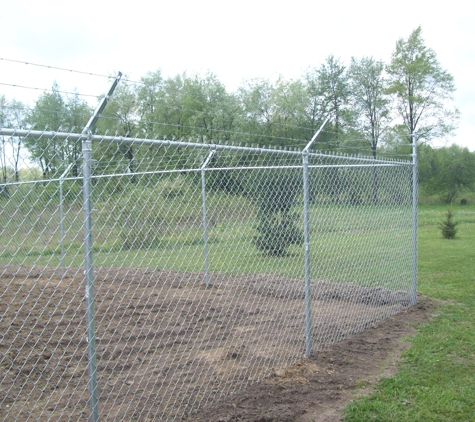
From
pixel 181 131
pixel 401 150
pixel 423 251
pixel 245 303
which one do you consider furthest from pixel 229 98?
pixel 245 303

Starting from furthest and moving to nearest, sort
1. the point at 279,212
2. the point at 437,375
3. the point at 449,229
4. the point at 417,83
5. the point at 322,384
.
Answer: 1. the point at 417,83
2. the point at 449,229
3. the point at 279,212
4. the point at 437,375
5. the point at 322,384

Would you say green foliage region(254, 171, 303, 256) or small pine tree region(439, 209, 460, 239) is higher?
green foliage region(254, 171, 303, 256)

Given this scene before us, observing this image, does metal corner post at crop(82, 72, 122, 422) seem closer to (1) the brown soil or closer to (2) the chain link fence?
(2) the chain link fence

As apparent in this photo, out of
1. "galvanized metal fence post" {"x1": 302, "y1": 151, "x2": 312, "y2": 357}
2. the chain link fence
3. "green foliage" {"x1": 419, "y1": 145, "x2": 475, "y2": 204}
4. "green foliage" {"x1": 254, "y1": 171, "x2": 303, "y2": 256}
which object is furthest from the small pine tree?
"green foliage" {"x1": 419, "y1": 145, "x2": 475, "y2": 204}

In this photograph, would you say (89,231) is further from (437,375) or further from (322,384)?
(437,375)

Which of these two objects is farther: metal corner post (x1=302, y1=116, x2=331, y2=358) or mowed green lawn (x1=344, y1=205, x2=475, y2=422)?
metal corner post (x1=302, y1=116, x2=331, y2=358)

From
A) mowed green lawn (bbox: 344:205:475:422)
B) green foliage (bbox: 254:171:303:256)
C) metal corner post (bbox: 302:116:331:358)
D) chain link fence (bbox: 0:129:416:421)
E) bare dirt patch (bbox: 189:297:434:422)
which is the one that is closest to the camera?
chain link fence (bbox: 0:129:416:421)

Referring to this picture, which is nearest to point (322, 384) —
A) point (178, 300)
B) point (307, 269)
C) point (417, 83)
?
point (307, 269)

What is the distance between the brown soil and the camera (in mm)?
3232

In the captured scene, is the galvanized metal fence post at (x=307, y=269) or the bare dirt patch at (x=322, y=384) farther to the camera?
the galvanized metal fence post at (x=307, y=269)

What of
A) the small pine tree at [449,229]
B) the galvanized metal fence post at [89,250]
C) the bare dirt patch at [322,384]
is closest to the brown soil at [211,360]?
the bare dirt patch at [322,384]

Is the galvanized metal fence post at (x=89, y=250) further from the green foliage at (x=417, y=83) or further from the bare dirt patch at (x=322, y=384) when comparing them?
the green foliage at (x=417, y=83)

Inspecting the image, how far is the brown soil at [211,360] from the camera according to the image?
10.6 ft

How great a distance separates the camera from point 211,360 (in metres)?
4.13
